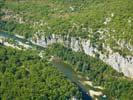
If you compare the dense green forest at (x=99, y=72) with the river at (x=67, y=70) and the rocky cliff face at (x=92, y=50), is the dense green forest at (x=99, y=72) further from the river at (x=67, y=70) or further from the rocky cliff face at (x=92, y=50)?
the river at (x=67, y=70)

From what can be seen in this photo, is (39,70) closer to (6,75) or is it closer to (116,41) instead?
(6,75)

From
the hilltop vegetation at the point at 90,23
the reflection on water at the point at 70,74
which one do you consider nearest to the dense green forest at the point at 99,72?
the reflection on water at the point at 70,74

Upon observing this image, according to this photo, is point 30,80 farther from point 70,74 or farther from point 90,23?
point 90,23

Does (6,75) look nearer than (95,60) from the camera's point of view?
Yes

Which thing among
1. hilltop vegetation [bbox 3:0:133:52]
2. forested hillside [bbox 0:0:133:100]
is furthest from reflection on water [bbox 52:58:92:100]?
hilltop vegetation [bbox 3:0:133:52]

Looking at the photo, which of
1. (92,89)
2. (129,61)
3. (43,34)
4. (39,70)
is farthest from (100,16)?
(39,70)

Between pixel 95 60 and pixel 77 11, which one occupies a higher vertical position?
pixel 77 11
